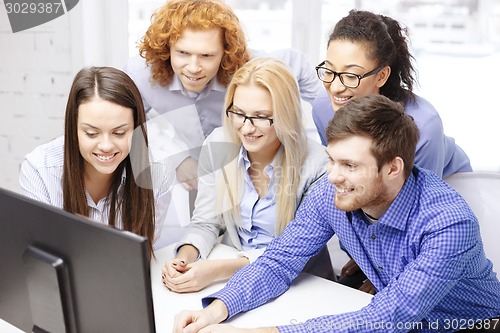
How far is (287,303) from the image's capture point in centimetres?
142

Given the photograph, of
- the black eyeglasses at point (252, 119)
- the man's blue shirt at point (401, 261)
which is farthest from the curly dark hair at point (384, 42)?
the man's blue shirt at point (401, 261)

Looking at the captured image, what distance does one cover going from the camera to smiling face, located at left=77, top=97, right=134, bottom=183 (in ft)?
5.01

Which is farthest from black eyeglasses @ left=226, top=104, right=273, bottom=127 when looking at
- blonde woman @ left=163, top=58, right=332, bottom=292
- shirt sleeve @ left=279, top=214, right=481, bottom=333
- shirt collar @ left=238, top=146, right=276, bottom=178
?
shirt sleeve @ left=279, top=214, right=481, bottom=333

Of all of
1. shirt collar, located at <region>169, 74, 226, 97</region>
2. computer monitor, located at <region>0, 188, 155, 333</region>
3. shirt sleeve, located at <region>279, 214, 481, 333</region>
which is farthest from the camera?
shirt collar, located at <region>169, 74, 226, 97</region>

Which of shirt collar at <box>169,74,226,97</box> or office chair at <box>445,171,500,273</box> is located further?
shirt collar at <box>169,74,226,97</box>

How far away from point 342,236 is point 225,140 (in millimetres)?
504

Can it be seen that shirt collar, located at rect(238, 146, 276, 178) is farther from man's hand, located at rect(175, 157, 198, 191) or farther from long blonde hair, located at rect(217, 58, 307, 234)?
man's hand, located at rect(175, 157, 198, 191)

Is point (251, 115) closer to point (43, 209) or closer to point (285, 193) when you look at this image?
point (285, 193)

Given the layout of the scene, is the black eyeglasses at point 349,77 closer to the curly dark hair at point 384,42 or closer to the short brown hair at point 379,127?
the curly dark hair at point 384,42

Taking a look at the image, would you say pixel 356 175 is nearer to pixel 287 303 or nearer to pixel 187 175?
pixel 287 303

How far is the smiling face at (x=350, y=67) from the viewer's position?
5.45ft

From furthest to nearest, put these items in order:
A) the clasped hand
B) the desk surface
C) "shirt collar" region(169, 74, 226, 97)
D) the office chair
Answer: "shirt collar" region(169, 74, 226, 97)
the office chair
the clasped hand
the desk surface

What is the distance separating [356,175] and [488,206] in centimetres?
55

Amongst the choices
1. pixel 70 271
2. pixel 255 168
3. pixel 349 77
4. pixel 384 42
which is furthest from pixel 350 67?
pixel 70 271
